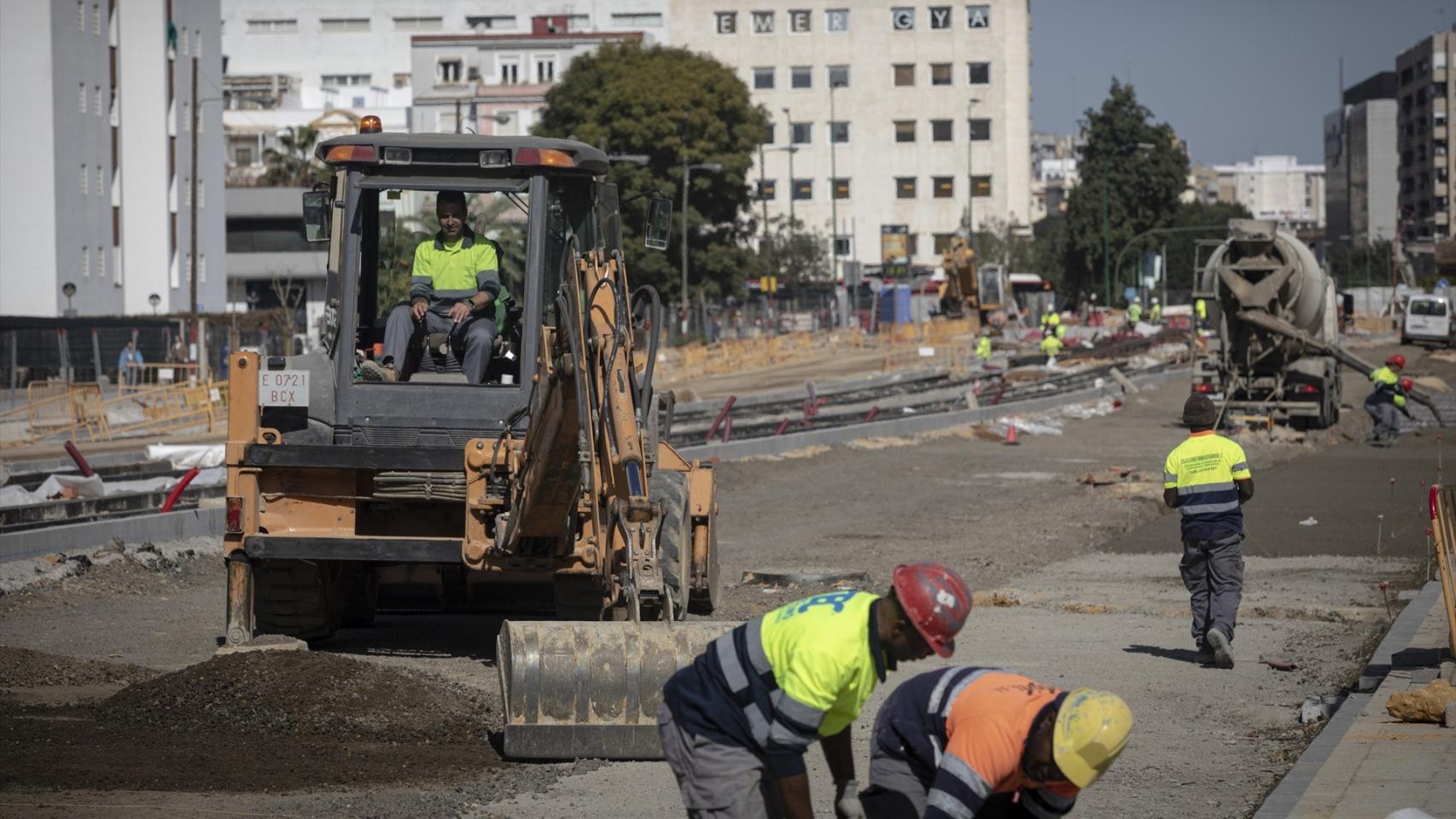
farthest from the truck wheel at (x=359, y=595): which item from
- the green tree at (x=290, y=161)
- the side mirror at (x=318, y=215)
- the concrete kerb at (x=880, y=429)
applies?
the green tree at (x=290, y=161)

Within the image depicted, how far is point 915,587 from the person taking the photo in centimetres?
511

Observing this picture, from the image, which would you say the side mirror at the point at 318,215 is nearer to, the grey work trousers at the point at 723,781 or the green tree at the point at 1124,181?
the grey work trousers at the point at 723,781

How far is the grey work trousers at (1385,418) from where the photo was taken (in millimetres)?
30625

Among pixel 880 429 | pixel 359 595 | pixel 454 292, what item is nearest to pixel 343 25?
pixel 880 429

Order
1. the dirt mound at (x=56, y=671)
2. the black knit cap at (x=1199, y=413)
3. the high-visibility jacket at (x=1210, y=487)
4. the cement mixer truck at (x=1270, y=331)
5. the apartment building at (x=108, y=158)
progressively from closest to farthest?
1. the dirt mound at (x=56, y=671)
2. the high-visibility jacket at (x=1210, y=487)
3. the black knit cap at (x=1199, y=413)
4. the cement mixer truck at (x=1270, y=331)
5. the apartment building at (x=108, y=158)

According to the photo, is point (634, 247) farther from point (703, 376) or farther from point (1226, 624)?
point (1226, 624)

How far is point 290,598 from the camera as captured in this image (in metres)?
11.8

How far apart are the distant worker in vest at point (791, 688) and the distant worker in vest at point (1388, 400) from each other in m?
27.2

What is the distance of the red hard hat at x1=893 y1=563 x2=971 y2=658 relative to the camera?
509 cm

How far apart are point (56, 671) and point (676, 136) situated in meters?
63.8

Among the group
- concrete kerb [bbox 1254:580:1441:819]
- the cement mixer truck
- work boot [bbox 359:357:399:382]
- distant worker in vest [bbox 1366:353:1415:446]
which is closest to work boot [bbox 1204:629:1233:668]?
concrete kerb [bbox 1254:580:1441:819]

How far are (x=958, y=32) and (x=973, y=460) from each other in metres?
81.5

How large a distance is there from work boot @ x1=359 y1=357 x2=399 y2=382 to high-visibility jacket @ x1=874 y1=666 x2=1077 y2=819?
6620 millimetres

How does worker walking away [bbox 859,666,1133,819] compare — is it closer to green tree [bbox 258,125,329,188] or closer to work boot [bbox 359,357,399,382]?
work boot [bbox 359,357,399,382]
